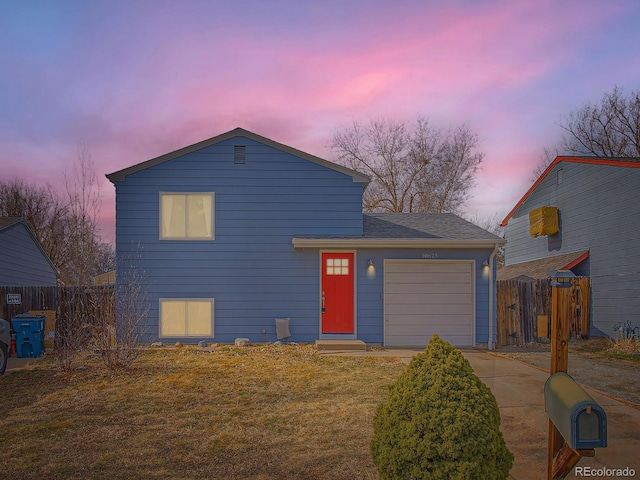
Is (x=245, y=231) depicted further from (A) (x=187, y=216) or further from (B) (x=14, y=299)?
(B) (x=14, y=299)

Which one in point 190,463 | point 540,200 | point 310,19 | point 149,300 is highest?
point 310,19

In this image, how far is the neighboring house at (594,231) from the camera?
43.5 feet

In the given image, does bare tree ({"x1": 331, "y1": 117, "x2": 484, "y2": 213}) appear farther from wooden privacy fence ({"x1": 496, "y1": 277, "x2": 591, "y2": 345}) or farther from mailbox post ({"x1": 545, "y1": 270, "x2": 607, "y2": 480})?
mailbox post ({"x1": 545, "y1": 270, "x2": 607, "y2": 480})

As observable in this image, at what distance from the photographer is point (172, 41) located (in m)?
10.6

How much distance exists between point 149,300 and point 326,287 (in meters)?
4.39

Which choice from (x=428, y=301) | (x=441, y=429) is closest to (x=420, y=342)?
(x=428, y=301)

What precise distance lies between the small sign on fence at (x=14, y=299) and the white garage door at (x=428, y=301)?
376 inches

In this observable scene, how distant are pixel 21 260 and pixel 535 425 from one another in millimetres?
19742

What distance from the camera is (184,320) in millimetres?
11945

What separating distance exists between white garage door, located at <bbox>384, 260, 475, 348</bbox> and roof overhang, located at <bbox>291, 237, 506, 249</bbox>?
472 mm

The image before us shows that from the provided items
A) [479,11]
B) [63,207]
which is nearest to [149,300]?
[479,11]

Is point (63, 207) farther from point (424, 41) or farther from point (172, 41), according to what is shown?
point (424, 41)

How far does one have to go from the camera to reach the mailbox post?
294 cm

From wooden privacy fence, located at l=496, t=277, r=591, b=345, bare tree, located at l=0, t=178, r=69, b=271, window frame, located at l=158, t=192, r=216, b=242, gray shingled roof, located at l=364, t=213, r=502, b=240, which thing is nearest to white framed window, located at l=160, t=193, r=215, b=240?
window frame, located at l=158, t=192, r=216, b=242
